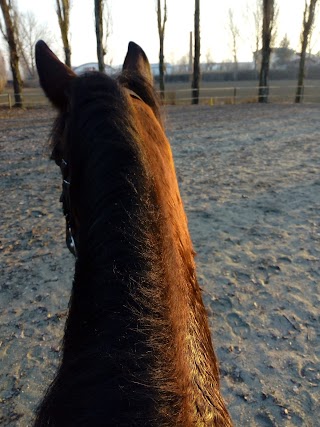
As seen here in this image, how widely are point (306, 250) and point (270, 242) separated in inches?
16.5

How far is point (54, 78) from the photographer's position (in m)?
1.22

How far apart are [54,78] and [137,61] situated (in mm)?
574

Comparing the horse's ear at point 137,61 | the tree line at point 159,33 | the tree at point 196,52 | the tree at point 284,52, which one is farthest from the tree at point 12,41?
the tree at point 284,52

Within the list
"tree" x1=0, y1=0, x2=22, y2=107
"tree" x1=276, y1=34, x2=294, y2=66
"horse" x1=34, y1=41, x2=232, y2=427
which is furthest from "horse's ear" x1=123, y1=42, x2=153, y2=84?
"tree" x1=276, y1=34, x2=294, y2=66

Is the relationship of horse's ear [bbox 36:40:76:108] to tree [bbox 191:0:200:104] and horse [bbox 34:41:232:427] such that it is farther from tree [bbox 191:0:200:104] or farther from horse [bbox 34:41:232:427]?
tree [bbox 191:0:200:104]

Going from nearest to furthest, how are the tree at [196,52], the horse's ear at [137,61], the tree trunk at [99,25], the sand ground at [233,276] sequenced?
1. the horse's ear at [137,61]
2. the sand ground at [233,276]
3. the tree trunk at [99,25]
4. the tree at [196,52]

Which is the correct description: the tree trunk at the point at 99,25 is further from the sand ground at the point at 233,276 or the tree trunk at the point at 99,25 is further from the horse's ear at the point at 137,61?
the horse's ear at the point at 137,61

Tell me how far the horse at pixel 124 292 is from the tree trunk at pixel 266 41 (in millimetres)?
20302

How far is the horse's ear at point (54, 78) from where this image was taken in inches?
47.7

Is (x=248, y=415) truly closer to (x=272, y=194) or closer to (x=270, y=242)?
(x=270, y=242)

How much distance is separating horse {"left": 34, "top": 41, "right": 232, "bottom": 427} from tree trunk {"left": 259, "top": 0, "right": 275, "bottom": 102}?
20302 mm

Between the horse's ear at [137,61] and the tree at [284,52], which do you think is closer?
the horse's ear at [137,61]

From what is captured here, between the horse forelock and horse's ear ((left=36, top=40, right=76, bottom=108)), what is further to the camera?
horse's ear ((left=36, top=40, right=76, bottom=108))

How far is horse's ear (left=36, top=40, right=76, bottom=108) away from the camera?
47.7 inches
